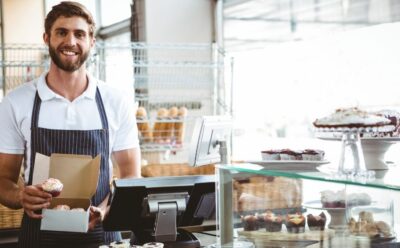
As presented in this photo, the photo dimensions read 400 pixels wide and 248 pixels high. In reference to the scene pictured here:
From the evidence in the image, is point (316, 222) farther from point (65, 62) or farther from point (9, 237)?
point (9, 237)

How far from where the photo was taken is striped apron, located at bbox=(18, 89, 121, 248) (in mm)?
2658

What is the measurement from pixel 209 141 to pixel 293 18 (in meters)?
2.71

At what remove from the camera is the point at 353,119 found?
5.90 ft

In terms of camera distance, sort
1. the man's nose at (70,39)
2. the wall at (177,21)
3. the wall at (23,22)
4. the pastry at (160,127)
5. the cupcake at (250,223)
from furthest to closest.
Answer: the wall at (23,22) < the wall at (177,21) < the pastry at (160,127) < the man's nose at (70,39) < the cupcake at (250,223)

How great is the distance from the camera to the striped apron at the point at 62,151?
2.66 m

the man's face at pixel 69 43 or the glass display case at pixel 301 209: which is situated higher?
A: the man's face at pixel 69 43

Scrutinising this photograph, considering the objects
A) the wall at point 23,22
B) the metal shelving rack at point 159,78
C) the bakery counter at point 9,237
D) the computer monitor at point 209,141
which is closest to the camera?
the computer monitor at point 209,141

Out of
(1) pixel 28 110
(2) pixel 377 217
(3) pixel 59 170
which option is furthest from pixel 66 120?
(2) pixel 377 217

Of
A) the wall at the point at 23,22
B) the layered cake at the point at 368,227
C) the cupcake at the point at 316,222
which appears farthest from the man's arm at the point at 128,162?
the wall at the point at 23,22

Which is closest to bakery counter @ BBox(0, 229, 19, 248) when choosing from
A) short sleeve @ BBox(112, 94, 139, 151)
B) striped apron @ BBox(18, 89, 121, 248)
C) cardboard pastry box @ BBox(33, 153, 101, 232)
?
striped apron @ BBox(18, 89, 121, 248)

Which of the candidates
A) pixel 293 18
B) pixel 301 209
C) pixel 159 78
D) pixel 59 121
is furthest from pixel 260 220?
pixel 293 18

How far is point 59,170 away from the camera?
7.63 feet

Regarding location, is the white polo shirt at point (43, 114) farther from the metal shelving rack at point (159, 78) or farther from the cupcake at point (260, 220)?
the metal shelving rack at point (159, 78)

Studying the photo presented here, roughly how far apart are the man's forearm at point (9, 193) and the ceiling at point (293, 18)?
97.8 inches
